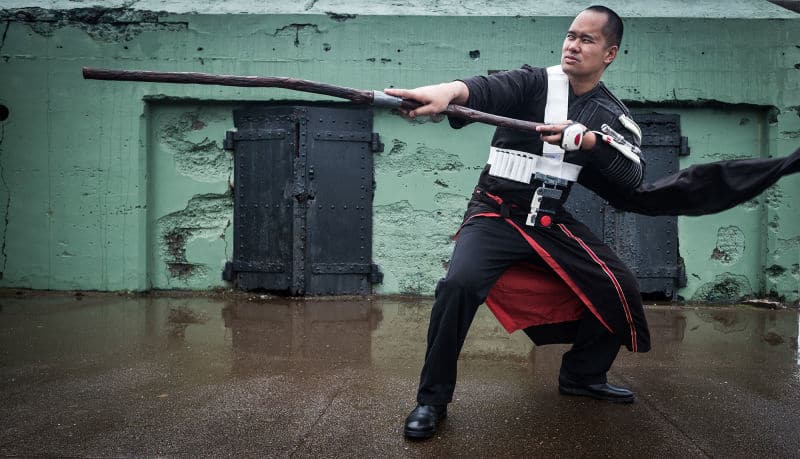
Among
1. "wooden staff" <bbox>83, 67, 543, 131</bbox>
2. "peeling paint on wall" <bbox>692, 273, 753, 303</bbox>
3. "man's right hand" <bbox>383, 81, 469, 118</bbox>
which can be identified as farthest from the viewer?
"peeling paint on wall" <bbox>692, 273, 753, 303</bbox>

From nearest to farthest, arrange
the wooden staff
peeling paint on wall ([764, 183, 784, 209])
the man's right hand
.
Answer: the wooden staff, the man's right hand, peeling paint on wall ([764, 183, 784, 209])

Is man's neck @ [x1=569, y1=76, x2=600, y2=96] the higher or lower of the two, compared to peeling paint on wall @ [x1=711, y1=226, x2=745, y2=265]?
higher

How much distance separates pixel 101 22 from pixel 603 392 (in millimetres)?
5342

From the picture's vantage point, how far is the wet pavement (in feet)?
8.18

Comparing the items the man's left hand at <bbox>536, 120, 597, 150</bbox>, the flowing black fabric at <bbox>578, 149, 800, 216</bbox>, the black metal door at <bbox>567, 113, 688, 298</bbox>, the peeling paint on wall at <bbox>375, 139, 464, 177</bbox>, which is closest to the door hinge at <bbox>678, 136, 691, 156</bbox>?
the black metal door at <bbox>567, 113, 688, 298</bbox>

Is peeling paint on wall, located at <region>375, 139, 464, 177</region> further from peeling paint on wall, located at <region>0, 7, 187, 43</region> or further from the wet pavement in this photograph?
peeling paint on wall, located at <region>0, 7, 187, 43</region>

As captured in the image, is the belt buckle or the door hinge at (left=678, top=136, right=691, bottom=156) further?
the door hinge at (left=678, top=136, right=691, bottom=156)

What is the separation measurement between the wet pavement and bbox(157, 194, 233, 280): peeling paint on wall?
1.03 m

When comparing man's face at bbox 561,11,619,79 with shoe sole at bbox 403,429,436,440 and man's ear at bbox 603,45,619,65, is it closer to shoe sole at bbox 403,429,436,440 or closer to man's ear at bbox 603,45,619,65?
man's ear at bbox 603,45,619,65

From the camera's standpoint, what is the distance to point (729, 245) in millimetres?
6035

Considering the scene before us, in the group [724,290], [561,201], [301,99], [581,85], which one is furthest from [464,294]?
[724,290]

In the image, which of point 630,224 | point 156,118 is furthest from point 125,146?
point 630,224

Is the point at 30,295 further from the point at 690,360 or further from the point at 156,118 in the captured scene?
the point at 690,360

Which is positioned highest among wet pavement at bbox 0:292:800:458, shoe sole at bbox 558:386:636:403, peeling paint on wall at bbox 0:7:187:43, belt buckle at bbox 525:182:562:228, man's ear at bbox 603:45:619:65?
peeling paint on wall at bbox 0:7:187:43
